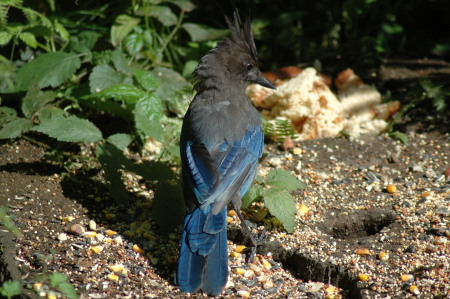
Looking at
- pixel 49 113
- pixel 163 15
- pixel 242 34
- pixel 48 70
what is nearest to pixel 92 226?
pixel 49 113

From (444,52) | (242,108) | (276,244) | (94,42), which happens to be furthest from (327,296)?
(444,52)

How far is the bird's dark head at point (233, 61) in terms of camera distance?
412 centimetres

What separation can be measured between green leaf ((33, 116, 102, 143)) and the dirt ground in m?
0.35

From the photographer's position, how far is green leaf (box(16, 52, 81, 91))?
15.1 ft

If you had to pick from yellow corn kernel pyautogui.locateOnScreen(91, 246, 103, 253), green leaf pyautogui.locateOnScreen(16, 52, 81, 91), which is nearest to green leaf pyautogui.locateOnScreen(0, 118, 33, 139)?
green leaf pyautogui.locateOnScreen(16, 52, 81, 91)

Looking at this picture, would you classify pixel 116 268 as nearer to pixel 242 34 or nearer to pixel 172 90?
pixel 242 34

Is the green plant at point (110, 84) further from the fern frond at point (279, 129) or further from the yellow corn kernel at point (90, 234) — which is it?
the yellow corn kernel at point (90, 234)

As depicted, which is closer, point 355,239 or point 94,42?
point 355,239

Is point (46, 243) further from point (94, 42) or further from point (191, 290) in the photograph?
point (94, 42)

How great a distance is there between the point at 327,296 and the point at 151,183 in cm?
171

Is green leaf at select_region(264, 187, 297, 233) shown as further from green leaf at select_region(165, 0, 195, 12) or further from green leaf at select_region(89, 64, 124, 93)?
green leaf at select_region(165, 0, 195, 12)

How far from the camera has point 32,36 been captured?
470 centimetres

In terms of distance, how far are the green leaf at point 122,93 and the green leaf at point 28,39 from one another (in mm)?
702

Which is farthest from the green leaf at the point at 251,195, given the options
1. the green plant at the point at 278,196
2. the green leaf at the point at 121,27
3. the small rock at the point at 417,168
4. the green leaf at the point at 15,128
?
the green leaf at the point at 121,27
